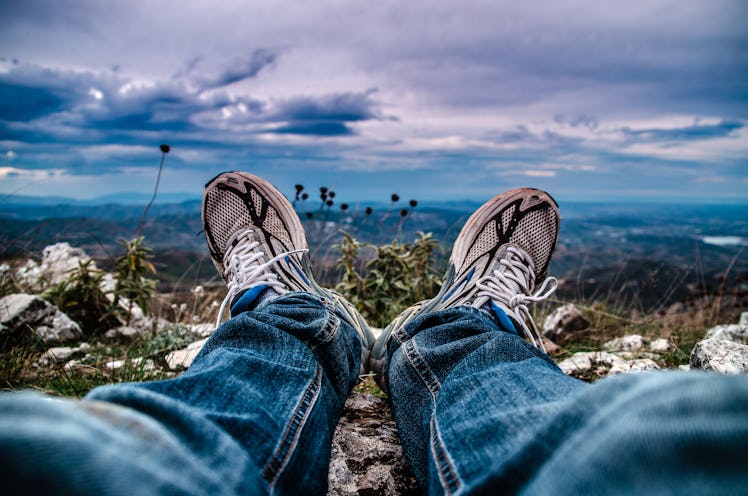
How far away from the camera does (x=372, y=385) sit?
222 cm

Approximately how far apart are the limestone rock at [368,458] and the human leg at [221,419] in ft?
0.50

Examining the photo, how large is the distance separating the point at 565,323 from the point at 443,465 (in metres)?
3.00

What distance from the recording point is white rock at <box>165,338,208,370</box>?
8.04ft

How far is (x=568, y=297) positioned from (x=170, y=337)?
4.06m

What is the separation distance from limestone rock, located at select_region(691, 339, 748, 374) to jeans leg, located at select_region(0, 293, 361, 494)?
1.64 m

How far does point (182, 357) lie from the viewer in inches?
102

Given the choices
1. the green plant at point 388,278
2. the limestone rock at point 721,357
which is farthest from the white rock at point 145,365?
the limestone rock at point 721,357

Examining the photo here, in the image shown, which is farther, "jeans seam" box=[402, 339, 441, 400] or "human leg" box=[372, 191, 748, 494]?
"jeans seam" box=[402, 339, 441, 400]

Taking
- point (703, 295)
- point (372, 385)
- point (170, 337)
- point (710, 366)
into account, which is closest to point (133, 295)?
point (170, 337)

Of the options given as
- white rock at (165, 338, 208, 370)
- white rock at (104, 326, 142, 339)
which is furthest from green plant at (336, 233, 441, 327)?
white rock at (104, 326, 142, 339)

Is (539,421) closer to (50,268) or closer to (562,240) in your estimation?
(50,268)

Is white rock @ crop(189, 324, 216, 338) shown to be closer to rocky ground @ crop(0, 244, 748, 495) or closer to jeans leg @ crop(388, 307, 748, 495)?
rocky ground @ crop(0, 244, 748, 495)

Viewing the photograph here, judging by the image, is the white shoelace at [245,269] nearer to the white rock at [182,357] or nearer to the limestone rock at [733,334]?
the white rock at [182,357]

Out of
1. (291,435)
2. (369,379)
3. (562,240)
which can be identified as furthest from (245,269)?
(562,240)
